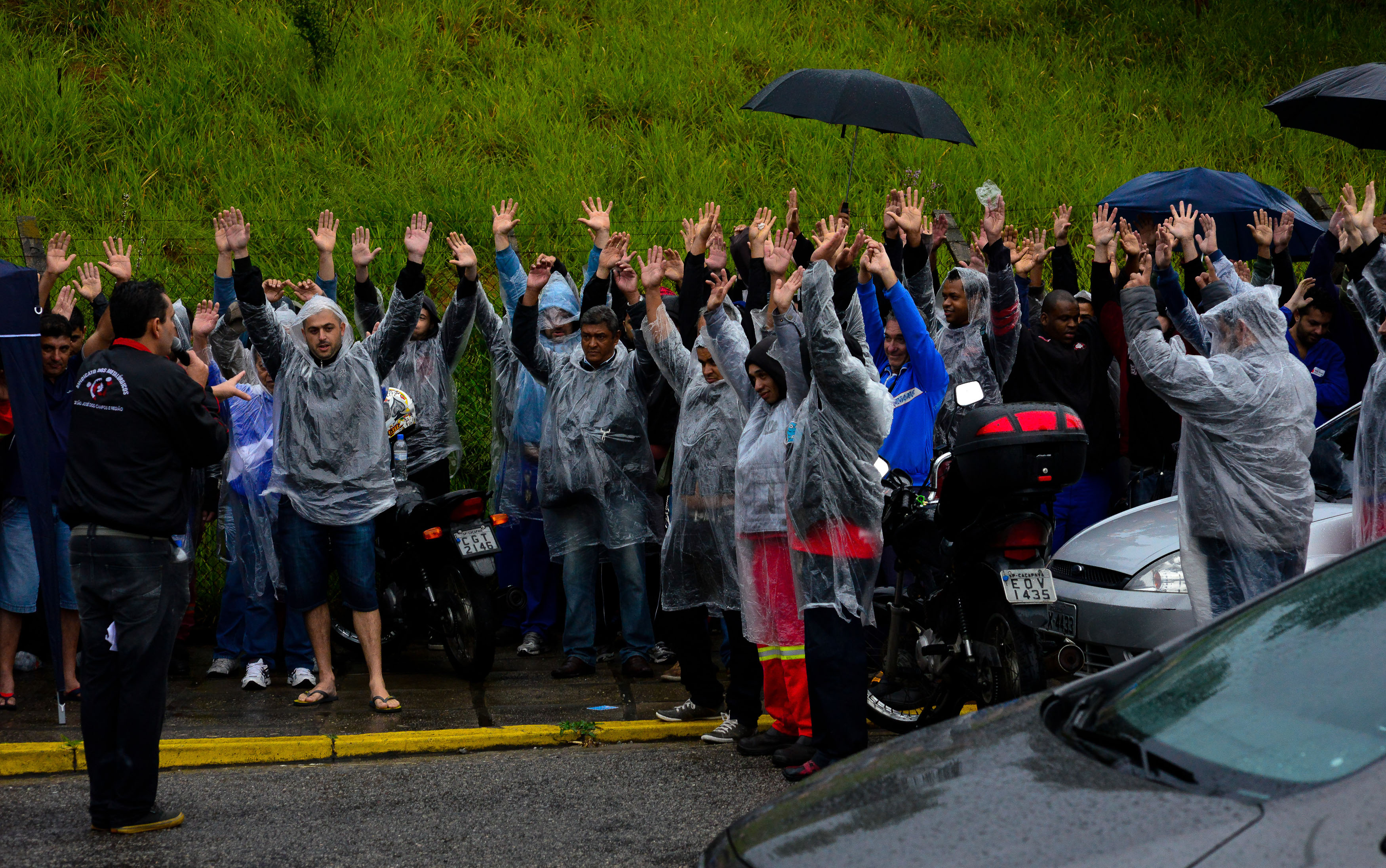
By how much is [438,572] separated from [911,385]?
→ 2632 mm

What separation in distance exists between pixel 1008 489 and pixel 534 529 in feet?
11.3

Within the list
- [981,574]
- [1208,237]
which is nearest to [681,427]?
[981,574]

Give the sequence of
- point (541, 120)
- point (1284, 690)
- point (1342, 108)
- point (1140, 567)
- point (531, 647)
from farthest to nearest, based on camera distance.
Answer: point (541, 120)
point (1342, 108)
point (531, 647)
point (1140, 567)
point (1284, 690)

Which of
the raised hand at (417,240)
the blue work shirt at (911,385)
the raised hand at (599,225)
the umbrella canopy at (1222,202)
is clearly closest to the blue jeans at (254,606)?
the raised hand at (417,240)

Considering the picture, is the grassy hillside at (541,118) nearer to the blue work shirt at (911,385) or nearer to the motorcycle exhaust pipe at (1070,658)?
the blue work shirt at (911,385)

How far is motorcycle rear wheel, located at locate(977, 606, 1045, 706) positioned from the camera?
4957mm

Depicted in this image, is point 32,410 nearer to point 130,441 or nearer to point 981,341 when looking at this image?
point 130,441

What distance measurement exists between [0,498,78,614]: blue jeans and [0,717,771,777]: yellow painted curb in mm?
944

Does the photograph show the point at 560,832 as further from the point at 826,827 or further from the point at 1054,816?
the point at 1054,816

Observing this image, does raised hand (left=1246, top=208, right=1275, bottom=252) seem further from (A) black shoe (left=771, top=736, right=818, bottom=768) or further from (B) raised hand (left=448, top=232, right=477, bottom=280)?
(B) raised hand (left=448, top=232, right=477, bottom=280)

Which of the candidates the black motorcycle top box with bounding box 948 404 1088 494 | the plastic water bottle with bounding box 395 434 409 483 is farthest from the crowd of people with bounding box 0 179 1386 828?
the black motorcycle top box with bounding box 948 404 1088 494

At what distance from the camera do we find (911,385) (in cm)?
655

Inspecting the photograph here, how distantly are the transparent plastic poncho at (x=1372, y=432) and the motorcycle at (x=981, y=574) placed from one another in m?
1.42

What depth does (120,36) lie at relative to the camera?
1434cm
